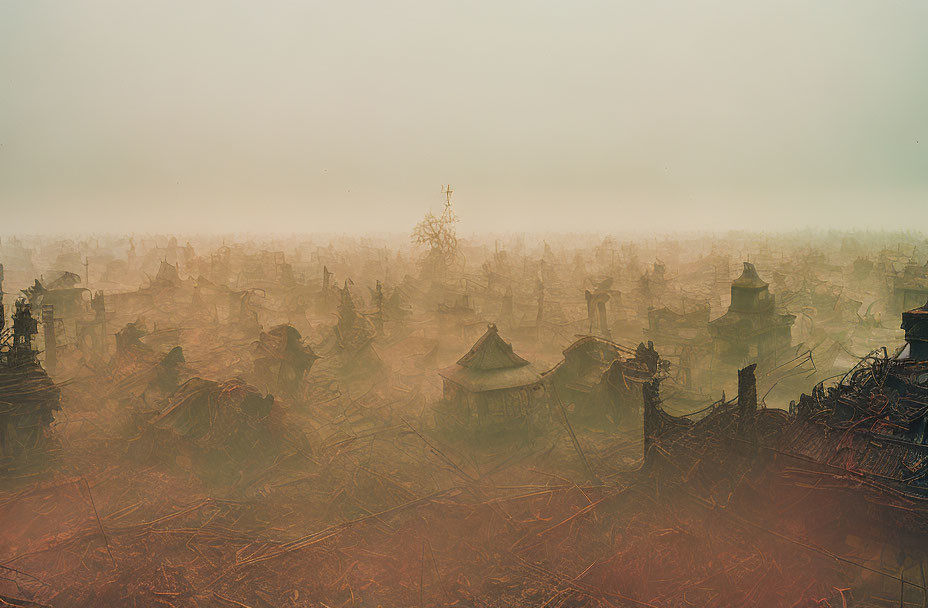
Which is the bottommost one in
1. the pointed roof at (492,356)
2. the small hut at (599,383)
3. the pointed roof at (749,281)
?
the small hut at (599,383)

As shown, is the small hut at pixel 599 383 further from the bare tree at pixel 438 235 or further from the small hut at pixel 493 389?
the bare tree at pixel 438 235

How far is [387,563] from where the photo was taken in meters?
10.3

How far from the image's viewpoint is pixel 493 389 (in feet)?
54.0

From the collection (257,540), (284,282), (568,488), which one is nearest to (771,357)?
(568,488)

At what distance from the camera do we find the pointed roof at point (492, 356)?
56.9 ft

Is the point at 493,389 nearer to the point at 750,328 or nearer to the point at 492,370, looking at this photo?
the point at 492,370

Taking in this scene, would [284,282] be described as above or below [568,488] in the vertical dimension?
above

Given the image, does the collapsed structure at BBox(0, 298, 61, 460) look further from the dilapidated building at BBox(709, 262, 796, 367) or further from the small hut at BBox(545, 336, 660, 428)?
the dilapidated building at BBox(709, 262, 796, 367)

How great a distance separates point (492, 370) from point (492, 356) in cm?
53

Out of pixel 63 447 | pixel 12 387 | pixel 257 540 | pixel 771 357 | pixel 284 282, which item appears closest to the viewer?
pixel 257 540

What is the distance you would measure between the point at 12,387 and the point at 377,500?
1096 centimetres

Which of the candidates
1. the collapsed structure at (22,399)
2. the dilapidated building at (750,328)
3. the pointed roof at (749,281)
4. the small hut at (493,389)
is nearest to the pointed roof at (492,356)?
the small hut at (493,389)

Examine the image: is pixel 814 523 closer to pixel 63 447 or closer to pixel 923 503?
pixel 923 503

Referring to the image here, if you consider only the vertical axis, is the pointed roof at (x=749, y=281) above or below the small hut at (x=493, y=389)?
above
